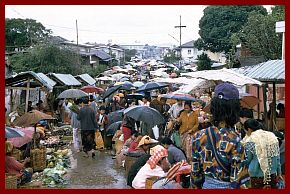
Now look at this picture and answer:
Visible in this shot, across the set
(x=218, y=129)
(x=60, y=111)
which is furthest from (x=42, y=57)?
(x=218, y=129)

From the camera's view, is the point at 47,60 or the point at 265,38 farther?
the point at 47,60

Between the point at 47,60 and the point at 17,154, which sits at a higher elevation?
the point at 47,60

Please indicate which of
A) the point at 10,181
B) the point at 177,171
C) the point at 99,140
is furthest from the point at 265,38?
the point at 10,181

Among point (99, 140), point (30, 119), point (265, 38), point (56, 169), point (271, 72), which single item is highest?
point (265, 38)

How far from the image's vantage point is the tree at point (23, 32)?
40094mm

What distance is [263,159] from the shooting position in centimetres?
525

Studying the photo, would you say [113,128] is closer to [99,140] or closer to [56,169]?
[99,140]

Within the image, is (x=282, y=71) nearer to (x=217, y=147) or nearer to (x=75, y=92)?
(x=217, y=147)

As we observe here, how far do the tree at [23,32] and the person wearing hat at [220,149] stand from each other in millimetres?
37966

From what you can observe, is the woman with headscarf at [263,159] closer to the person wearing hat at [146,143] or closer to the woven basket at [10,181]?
the person wearing hat at [146,143]

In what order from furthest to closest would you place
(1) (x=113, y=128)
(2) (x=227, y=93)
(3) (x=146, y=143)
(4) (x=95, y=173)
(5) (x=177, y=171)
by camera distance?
(1) (x=113, y=128) → (4) (x=95, y=173) → (3) (x=146, y=143) → (5) (x=177, y=171) → (2) (x=227, y=93)

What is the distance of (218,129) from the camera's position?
10.8 ft

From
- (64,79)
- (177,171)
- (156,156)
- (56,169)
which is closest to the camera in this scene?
(177,171)

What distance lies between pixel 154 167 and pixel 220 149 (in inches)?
132
